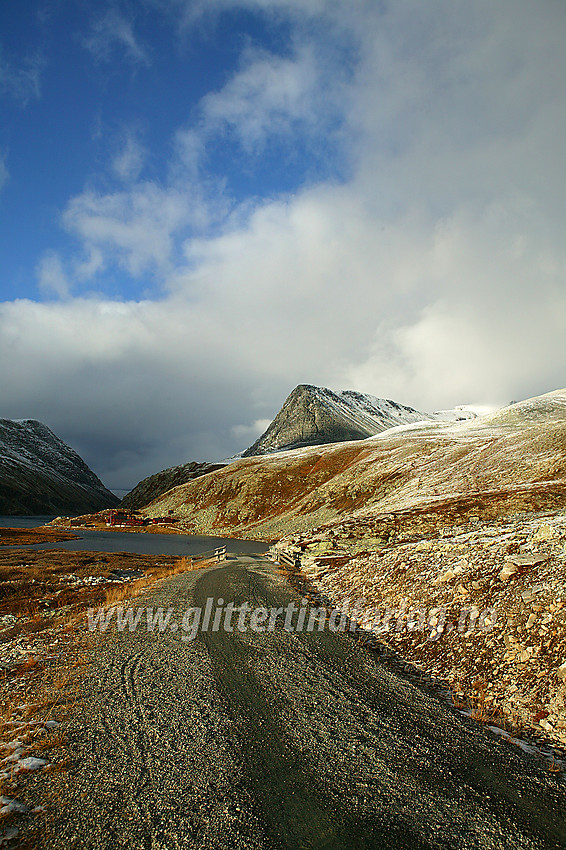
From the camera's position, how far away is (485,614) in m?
15.4

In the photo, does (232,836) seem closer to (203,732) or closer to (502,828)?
(203,732)

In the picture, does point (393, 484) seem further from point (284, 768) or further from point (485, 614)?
point (284, 768)

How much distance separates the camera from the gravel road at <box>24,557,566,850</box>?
677 centimetres

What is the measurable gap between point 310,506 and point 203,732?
8592 centimetres

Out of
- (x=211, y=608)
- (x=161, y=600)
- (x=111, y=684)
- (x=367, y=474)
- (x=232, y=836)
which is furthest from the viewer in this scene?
(x=367, y=474)

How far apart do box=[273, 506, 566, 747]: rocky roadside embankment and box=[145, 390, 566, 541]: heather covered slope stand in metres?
13.1

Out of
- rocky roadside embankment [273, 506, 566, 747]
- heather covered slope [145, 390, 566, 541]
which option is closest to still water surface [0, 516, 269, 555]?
heather covered slope [145, 390, 566, 541]

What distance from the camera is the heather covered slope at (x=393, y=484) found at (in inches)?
1631

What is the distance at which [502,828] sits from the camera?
22.9ft

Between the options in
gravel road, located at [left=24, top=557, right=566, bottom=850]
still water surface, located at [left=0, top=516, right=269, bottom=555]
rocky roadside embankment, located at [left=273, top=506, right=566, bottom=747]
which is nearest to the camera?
gravel road, located at [left=24, top=557, right=566, bottom=850]

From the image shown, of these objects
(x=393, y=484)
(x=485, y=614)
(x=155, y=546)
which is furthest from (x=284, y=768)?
(x=393, y=484)

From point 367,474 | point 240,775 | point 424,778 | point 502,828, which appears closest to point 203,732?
point 240,775

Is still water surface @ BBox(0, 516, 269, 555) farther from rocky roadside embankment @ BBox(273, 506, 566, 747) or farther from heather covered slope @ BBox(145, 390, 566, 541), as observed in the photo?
rocky roadside embankment @ BBox(273, 506, 566, 747)

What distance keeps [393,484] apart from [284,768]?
75680 millimetres
